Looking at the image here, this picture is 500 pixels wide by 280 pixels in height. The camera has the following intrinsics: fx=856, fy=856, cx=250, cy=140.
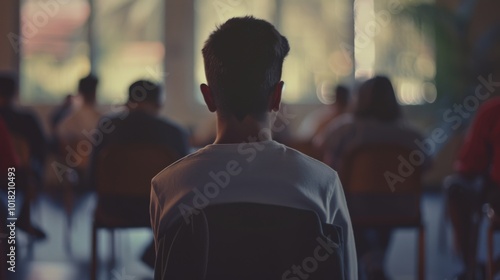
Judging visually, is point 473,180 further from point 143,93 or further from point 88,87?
point 88,87

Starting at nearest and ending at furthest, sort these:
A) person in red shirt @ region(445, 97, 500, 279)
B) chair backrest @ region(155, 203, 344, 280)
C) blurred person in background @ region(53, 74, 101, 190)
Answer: chair backrest @ region(155, 203, 344, 280)
person in red shirt @ region(445, 97, 500, 279)
blurred person in background @ region(53, 74, 101, 190)

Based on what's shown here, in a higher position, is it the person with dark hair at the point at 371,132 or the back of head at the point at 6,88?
the back of head at the point at 6,88

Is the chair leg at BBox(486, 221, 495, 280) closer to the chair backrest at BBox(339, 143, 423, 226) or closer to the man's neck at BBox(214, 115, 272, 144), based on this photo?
the chair backrest at BBox(339, 143, 423, 226)

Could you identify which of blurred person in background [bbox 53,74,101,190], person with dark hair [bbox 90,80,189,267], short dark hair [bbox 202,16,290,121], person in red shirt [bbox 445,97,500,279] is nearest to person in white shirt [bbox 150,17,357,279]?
short dark hair [bbox 202,16,290,121]

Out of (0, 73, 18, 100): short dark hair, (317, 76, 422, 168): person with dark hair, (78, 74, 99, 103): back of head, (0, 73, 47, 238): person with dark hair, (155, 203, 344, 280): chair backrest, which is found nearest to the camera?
(155, 203, 344, 280): chair backrest

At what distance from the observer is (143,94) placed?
449 cm

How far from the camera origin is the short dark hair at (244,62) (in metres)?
1.59

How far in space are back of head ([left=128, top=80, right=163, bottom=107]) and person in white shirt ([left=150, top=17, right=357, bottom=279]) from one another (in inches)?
113

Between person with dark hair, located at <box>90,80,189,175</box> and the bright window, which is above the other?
the bright window

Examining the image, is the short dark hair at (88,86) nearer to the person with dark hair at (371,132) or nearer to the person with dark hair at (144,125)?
the person with dark hair at (144,125)

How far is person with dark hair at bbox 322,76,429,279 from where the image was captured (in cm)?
431

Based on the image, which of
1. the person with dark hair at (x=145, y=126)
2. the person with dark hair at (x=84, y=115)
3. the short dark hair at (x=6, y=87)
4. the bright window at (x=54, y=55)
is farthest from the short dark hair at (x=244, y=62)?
the bright window at (x=54, y=55)

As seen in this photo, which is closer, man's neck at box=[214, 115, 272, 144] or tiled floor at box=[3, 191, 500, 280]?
man's neck at box=[214, 115, 272, 144]

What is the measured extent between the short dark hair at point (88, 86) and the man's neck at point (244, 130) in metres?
4.89
